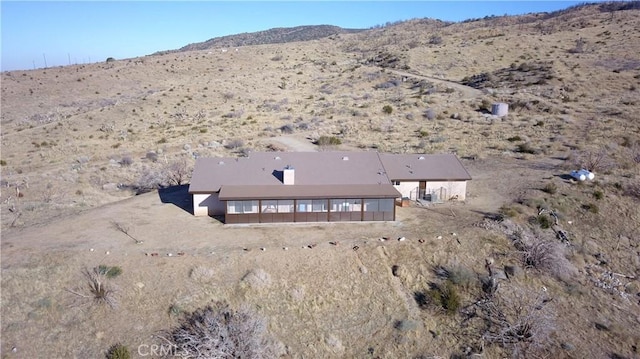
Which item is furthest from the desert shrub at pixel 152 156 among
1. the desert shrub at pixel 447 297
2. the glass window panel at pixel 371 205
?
the desert shrub at pixel 447 297

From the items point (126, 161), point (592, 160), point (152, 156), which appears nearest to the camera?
point (592, 160)

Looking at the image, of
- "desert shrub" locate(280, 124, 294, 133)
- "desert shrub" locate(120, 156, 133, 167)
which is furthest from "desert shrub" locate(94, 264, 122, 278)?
"desert shrub" locate(280, 124, 294, 133)

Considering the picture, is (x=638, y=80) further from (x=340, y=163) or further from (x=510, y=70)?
(x=340, y=163)

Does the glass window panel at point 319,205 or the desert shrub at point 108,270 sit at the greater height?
the glass window panel at point 319,205

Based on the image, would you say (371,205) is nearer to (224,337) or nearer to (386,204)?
(386,204)

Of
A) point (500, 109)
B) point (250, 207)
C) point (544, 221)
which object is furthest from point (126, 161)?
point (500, 109)

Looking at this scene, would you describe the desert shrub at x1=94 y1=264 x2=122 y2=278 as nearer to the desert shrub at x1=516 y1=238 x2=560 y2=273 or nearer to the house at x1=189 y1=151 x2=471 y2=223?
the house at x1=189 y1=151 x2=471 y2=223

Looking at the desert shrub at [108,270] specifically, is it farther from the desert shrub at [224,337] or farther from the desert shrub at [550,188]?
the desert shrub at [550,188]

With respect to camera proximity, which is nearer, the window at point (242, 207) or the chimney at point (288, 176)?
the window at point (242, 207)
